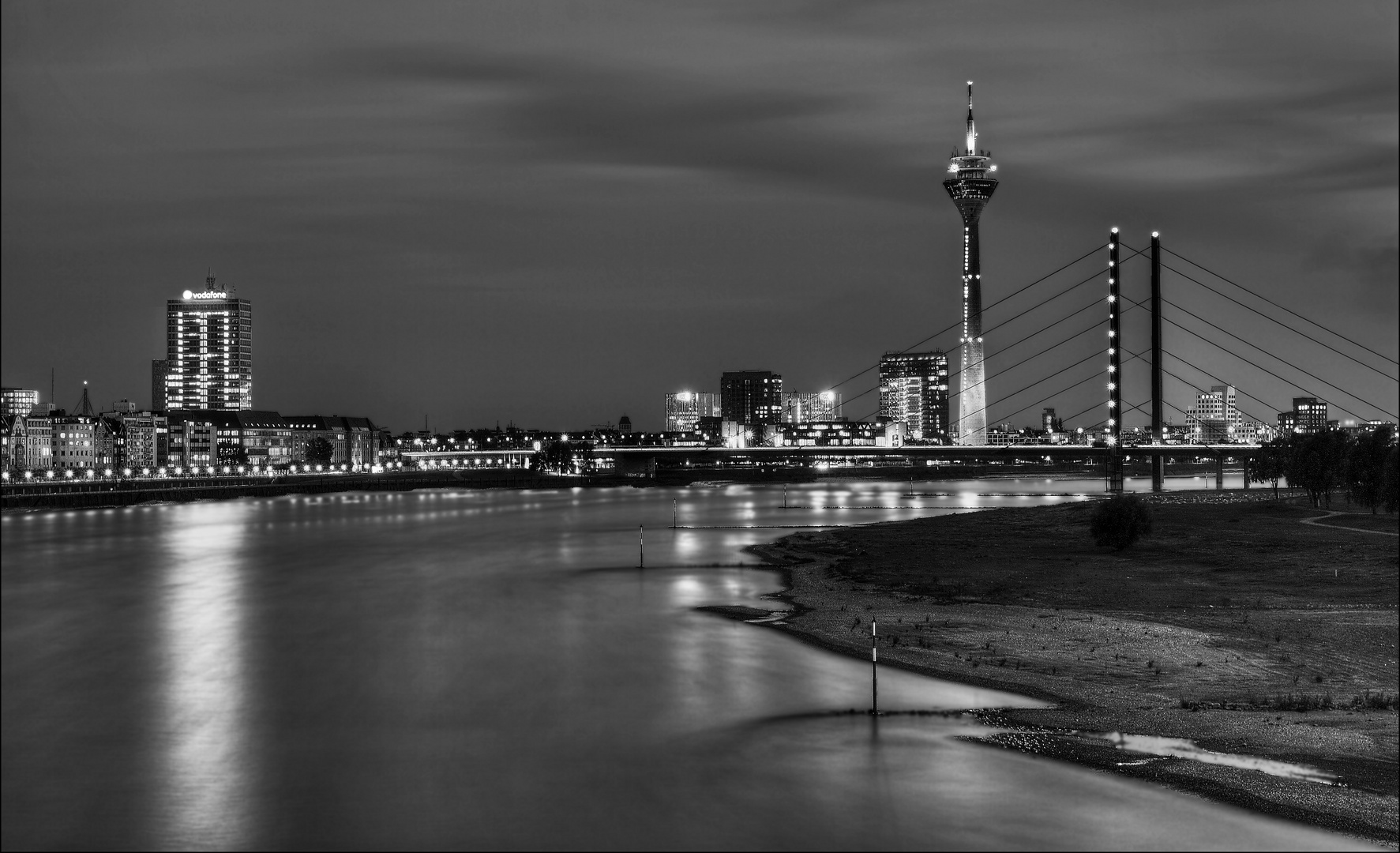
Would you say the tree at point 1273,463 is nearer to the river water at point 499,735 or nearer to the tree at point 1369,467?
the tree at point 1369,467

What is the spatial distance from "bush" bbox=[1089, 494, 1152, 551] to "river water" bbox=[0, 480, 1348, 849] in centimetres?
1648

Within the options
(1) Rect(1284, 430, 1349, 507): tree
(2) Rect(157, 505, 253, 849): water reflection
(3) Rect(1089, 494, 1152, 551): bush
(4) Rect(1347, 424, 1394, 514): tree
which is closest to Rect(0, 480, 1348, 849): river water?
(2) Rect(157, 505, 253, 849): water reflection

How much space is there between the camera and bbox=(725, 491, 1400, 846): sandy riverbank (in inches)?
880

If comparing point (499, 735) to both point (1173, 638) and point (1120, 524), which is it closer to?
point (1173, 638)

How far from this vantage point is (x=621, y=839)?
2125cm

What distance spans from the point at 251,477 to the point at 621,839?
166288 millimetres

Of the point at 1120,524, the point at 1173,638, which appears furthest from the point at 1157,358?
the point at 1173,638

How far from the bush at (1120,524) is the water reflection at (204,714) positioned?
3818 centimetres

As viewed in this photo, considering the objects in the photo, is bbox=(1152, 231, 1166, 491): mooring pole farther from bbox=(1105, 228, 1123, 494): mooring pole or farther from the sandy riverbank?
the sandy riverbank

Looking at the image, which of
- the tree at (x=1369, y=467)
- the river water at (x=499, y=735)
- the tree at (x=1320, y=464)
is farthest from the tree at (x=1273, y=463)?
the river water at (x=499, y=735)

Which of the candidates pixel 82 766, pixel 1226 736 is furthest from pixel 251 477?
pixel 1226 736

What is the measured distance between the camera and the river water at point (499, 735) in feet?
70.2

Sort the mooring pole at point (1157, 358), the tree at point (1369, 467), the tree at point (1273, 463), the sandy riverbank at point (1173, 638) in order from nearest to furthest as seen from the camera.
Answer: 1. the sandy riverbank at point (1173, 638)
2. the tree at point (1369, 467)
3. the tree at point (1273, 463)
4. the mooring pole at point (1157, 358)

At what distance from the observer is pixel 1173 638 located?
33.1m
